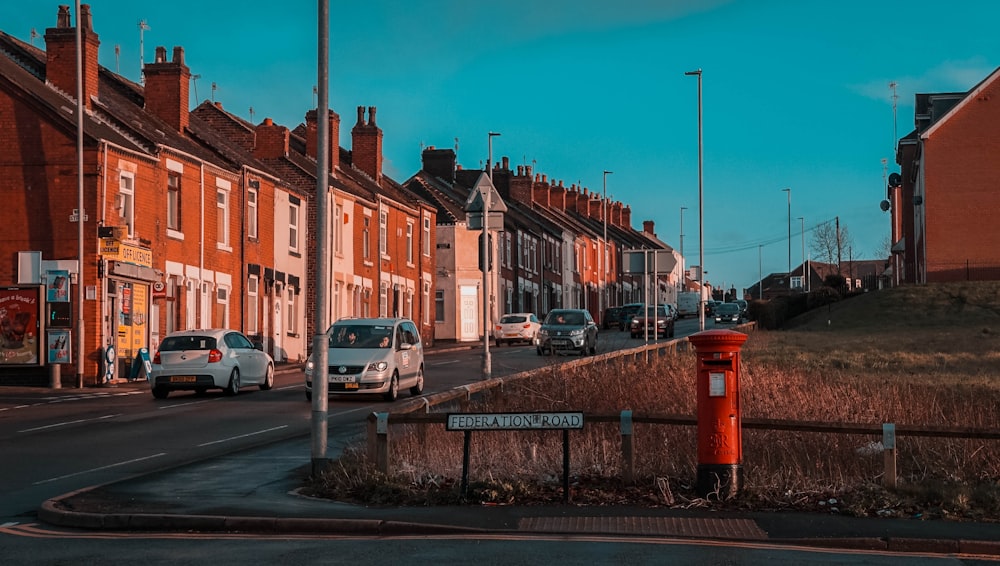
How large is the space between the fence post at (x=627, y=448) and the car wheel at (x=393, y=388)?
14.1m

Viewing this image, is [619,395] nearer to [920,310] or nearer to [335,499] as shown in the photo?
[335,499]

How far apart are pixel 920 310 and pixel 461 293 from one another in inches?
945

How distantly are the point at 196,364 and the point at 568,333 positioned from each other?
60.9 feet

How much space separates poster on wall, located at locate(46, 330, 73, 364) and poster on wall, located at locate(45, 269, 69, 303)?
0.93 meters

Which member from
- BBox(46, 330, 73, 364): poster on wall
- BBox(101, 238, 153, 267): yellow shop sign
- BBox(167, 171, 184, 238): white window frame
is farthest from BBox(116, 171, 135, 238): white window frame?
BBox(46, 330, 73, 364): poster on wall

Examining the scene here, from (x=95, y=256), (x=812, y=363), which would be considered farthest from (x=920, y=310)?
(x=95, y=256)

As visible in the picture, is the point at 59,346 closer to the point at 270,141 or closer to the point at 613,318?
the point at 270,141

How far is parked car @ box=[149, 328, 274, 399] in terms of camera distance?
29109mm

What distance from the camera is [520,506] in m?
12.6

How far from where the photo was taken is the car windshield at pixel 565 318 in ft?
154

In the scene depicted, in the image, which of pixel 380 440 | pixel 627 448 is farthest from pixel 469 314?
pixel 627 448

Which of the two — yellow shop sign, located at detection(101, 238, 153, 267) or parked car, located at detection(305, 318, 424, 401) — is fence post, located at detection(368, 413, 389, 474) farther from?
yellow shop sign, located at detection(101, 238, 153, 267)

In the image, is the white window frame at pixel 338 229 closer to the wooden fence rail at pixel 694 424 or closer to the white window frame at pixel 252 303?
the white window frame at pixel 252 303

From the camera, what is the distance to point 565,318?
47.1 metres
